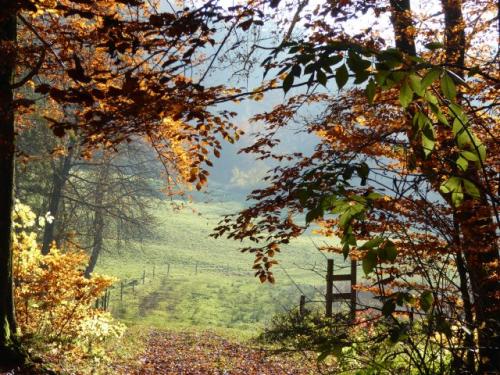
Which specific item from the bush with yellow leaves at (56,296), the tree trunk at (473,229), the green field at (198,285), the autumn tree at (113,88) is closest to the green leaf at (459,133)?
the tree trunk at (473,229)

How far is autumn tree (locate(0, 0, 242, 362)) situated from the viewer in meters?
3.38

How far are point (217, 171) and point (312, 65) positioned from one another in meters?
126

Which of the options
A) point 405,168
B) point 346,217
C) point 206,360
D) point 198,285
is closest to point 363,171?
point 346,217

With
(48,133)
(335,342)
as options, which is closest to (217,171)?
(48,133)

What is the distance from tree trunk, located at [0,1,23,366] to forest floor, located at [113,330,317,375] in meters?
3.00

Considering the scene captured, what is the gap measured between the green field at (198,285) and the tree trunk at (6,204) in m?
12.2

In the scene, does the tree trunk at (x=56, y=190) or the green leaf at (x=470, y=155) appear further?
the tree trunk at (x=56, y=190)

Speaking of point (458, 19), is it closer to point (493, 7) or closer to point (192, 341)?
point (493, 7)

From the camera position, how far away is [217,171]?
126500 mm

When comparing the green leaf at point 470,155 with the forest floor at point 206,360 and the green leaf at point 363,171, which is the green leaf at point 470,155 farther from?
the forest floor at point 206,360

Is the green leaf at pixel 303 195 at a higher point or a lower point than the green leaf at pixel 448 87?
lower

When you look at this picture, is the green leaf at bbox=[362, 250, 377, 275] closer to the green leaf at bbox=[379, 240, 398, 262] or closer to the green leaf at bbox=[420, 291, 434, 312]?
the green leaf at bbox=[379, 240, 398, 262]

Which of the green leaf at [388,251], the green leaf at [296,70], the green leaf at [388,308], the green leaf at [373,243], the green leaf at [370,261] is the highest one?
the green leaf at [296,70]

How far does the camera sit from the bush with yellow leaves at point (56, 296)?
8.66 metres
